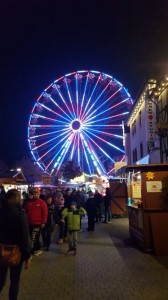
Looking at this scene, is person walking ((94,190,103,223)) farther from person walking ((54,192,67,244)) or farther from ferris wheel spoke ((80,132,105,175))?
ferris wheel spoke ((80,132,105,175))

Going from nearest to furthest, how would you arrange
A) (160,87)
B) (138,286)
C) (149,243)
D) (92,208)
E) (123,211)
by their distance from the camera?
(138,286) < (149,243) < (92,208) < (160,87) < (123,211)

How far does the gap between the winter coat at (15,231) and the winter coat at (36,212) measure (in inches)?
186

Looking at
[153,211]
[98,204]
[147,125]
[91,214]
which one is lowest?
[91,214]

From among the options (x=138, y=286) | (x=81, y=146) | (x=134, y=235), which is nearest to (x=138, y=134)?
(x=81, y=146)

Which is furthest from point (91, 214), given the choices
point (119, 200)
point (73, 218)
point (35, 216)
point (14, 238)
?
point (14, 238)

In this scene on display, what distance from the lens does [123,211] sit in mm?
24594

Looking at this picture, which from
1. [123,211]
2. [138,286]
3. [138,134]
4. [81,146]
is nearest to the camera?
[138,286]

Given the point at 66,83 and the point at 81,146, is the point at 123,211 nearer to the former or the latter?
the point at 81,146

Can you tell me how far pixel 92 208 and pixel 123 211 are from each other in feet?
22.6

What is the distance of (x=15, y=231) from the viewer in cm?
556

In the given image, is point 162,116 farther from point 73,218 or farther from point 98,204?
point 73,218

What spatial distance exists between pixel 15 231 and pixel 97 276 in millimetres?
3244

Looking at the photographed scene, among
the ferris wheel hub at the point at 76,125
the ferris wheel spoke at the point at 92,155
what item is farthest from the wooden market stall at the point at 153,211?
the ferris wheel hub at the point at 76,125

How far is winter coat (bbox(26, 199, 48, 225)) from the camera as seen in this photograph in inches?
407
